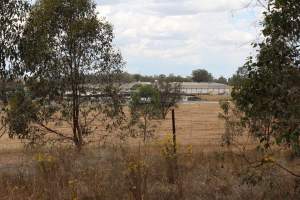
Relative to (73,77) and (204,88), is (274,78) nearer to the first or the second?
(73,77)

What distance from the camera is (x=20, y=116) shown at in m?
13.0

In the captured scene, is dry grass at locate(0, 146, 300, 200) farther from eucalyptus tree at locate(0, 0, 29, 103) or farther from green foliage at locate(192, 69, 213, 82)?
green foliage at locate(192, 69, 213, 82)

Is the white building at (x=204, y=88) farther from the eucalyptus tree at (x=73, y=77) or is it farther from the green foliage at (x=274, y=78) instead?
the green foliage at (x=274, y=78)

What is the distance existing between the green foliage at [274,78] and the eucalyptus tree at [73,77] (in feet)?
21.4

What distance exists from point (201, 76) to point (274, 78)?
137m

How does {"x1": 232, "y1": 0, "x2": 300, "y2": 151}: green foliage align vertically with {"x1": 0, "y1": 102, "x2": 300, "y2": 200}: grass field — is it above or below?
above

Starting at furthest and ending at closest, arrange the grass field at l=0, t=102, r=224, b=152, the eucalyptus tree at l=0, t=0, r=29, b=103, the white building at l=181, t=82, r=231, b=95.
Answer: the white building at l=181, t=82, r=231, b=95 < the grass field at l=0, t=102, r=224, b=152 < the eucalyptus tree at l=0, t=0, r=29, b=103

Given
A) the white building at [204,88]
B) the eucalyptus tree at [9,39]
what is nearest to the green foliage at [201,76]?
the white building at [204,88]

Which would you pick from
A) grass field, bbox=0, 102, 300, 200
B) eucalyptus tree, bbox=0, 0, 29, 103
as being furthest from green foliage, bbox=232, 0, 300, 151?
eucalyptus tree, bbox=0, 0, 29, 103

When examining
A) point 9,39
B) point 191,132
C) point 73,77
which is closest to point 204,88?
point 191,132

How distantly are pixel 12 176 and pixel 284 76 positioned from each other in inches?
→ 192

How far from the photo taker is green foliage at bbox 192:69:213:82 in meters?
143

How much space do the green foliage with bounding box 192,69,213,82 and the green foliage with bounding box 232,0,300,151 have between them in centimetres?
13451

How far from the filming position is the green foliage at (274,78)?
705 centimetres
